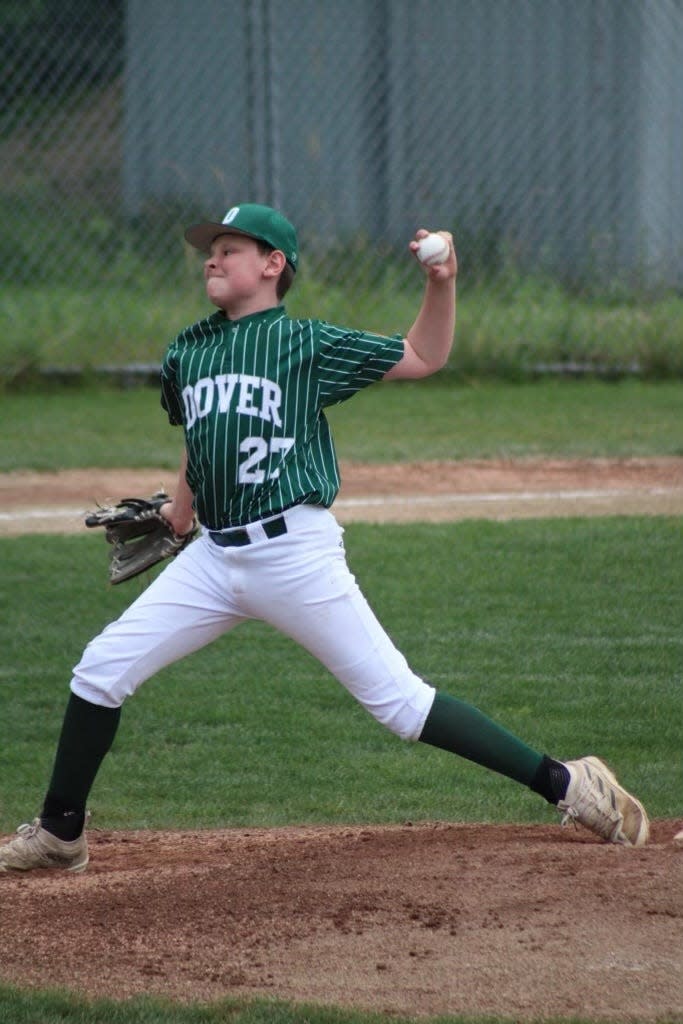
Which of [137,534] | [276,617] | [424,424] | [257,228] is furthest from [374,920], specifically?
[424,424]

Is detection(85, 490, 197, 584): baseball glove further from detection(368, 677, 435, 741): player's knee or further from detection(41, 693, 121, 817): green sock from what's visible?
detection(368, 677, 435, 741): player's knee

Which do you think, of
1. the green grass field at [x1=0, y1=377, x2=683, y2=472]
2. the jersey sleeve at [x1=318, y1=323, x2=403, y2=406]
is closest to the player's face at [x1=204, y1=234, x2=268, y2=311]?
the jersey sleeve at [x1=318, y1=323, x2=403, y2=406]

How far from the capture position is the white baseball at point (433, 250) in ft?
11.7

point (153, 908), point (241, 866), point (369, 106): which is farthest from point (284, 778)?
point (369, 106)

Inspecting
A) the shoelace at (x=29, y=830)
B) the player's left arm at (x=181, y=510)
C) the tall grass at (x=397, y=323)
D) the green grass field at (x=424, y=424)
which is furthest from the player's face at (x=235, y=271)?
the tall grass at (x=397, y=323)

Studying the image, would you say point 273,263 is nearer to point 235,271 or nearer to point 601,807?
point 235,271

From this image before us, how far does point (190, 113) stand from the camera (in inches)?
477

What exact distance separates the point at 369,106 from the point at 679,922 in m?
10.2

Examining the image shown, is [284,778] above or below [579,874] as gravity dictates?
below

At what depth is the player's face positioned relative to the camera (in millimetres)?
3770

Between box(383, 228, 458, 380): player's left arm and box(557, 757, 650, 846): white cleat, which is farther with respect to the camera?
box(557, 757, 650, 846): white cleat

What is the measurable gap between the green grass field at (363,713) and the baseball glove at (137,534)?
2.57ft

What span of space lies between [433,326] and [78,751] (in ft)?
4.41

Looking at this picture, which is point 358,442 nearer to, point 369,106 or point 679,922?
point 369,106
